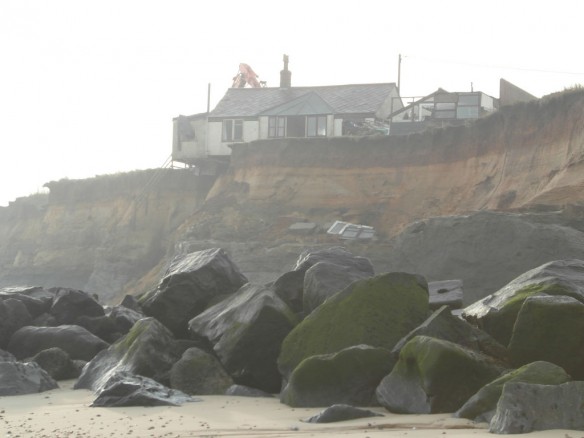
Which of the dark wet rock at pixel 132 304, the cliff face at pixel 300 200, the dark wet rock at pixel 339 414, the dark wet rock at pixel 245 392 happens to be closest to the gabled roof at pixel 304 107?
the cliff face at pixel 300 200

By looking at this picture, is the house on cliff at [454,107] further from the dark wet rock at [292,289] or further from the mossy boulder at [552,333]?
the mossy boulder at [552,333]

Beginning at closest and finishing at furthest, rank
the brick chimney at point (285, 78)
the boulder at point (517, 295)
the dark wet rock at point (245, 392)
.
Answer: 1. the boulder at point (517, 295)
2. the dark wet rock at point (245, 392)
3. the brick chimney at point (285, 78)

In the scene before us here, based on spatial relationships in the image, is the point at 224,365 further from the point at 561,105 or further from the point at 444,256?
the point at 561,105

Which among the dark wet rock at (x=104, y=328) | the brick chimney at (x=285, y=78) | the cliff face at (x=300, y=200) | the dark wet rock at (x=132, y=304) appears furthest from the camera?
the brick chimney at (x=285, y=78)

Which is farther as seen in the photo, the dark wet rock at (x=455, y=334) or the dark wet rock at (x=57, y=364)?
the dark wet rock at (x=57, y=364)

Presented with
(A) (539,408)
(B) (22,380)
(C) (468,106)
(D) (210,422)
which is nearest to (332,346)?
(D) (210,422)

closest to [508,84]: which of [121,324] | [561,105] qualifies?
[561,105]

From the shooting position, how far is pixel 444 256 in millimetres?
24766

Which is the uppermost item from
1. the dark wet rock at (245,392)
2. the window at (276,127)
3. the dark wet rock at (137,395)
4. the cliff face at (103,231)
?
the window at (276,127)

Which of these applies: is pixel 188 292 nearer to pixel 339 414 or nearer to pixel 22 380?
pixel 22 380

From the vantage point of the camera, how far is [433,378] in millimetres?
7121

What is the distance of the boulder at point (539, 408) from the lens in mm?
5832

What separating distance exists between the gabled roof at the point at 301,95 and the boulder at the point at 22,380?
3758 centimetres

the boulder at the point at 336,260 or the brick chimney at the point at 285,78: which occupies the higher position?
the brick chimney at the point at 285,78
